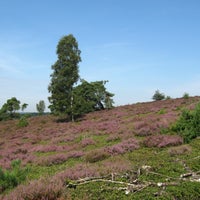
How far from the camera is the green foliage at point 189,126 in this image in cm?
1052

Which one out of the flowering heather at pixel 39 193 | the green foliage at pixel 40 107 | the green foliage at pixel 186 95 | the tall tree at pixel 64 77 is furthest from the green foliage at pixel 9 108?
the flowering heather at pixel 39 193

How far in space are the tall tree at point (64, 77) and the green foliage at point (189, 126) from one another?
18.9m

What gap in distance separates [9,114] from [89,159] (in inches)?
1796

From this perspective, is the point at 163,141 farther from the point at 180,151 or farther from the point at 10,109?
the point at 10,109

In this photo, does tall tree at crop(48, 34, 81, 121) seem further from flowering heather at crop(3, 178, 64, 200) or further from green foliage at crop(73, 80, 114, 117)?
flowering heather at crop(3, 178, 64, 200)

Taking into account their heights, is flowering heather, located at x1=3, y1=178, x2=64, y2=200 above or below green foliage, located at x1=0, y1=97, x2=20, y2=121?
below

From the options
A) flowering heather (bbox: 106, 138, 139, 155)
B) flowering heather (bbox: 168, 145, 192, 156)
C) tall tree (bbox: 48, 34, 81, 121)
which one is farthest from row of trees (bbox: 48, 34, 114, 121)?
flowering heather (bbox: 168, 145, 192, 156)

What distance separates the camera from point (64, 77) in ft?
95.5

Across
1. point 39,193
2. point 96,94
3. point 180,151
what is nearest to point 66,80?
point 96,94

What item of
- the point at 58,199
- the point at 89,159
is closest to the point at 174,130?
the point at 89,159

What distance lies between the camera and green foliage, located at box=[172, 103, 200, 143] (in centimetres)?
1052

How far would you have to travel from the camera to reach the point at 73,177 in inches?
245

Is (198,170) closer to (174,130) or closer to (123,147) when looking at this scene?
(123,147)

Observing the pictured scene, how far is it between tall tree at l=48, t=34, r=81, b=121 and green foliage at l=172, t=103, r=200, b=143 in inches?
742
